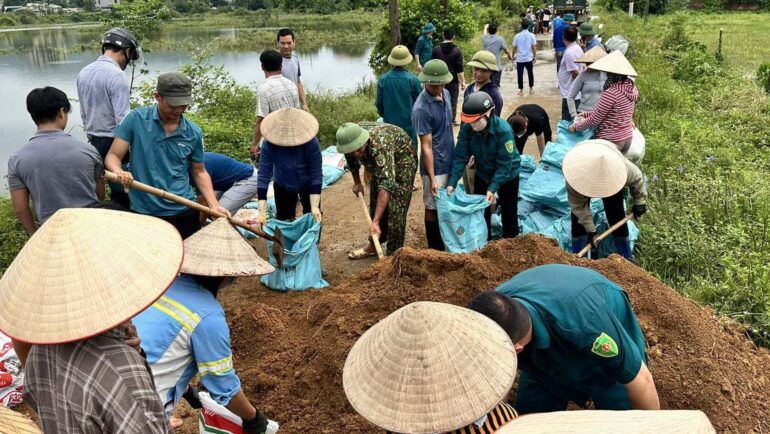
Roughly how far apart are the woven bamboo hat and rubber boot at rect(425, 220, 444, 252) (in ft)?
4.34

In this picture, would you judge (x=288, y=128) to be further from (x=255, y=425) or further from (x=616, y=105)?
(x=616, y=105)

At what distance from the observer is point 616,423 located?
4.63ft

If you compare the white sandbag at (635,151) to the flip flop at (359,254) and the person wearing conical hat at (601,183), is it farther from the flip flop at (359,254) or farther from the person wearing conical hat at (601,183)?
the flip flop at (359,254)

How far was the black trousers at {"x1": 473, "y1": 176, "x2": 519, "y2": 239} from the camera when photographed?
4480 millimetres

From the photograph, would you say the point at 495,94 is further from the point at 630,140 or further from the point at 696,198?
the point at 696,198

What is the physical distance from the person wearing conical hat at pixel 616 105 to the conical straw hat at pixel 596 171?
105 cm

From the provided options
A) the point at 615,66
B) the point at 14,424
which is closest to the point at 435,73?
the point at 615,66

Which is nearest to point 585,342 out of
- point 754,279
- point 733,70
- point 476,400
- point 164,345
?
point 476,400

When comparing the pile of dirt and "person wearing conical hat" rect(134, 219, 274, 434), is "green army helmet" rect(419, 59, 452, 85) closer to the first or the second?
the pile of dirt

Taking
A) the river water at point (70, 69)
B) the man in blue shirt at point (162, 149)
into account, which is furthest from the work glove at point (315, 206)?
the river water at point (70, 69)

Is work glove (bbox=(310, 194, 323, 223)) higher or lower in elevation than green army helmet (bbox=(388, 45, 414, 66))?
lower

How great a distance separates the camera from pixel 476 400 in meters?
1.64

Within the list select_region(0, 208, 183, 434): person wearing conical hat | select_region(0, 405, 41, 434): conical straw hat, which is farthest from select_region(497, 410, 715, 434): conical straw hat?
select_region(0, 405, 41, 434): conical straw hat

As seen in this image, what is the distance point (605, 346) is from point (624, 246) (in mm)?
2624
